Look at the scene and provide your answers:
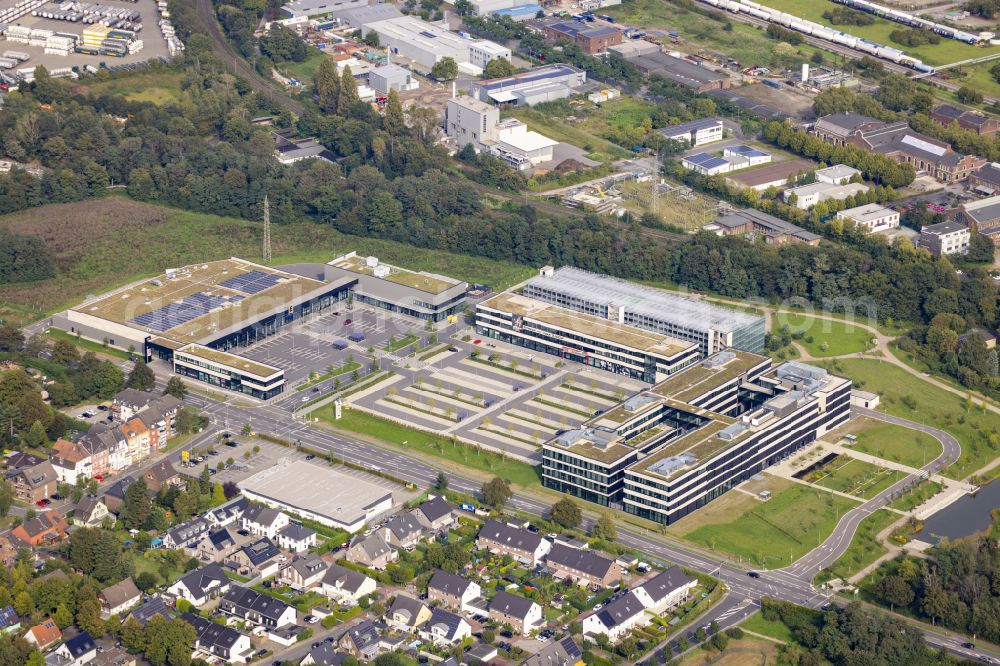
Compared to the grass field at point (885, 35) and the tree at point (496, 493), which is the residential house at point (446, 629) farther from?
the grass field at point (885, 35)

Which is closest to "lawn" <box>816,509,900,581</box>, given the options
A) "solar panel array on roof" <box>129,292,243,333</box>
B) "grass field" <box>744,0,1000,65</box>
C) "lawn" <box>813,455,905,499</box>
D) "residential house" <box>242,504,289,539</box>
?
"lawn" <box>813,455,905,499</box>

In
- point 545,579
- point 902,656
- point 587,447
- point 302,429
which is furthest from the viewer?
point 302,429

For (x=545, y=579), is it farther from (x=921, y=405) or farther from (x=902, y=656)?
(x=921, y=405)

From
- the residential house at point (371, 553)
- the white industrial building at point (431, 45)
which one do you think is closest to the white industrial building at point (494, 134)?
the white industrial building at point (431, 45)

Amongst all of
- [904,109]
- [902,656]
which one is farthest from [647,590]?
[904,109]

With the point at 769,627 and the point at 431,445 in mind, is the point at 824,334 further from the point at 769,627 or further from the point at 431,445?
the point at 769,627

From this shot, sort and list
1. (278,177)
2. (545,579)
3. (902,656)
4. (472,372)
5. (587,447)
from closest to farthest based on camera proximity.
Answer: (902,656), (545,579), (587,447), (472,372), (278,177)
